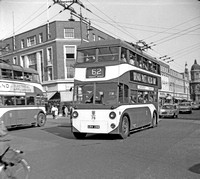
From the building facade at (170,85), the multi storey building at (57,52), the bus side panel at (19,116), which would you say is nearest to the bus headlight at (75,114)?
the bus side panel at (19,116)

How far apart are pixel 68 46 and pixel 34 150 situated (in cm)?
3321

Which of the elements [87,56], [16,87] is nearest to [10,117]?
[16,87]

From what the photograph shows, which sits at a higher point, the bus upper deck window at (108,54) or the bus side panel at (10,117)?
the bus upper deck window at (108,54)

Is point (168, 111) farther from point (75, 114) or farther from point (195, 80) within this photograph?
point (195, 80)

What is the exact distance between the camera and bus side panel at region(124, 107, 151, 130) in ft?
40.0

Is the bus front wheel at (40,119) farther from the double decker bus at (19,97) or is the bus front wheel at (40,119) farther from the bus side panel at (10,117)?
the bus side panel at (10,117)

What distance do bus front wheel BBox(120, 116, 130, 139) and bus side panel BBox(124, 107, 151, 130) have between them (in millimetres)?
370

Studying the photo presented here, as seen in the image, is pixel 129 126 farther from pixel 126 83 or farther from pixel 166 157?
pixel 166 157

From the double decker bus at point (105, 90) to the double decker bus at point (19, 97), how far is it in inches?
232

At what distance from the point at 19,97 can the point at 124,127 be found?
8.76 m

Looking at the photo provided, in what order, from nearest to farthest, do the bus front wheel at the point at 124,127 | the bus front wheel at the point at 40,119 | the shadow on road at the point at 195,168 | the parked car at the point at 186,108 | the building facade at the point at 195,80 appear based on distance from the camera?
the shadow on road at the point at 195,168 → the bus front wheel at the point at 124,127 → the bus front wheel at the point at 40,119 → the parked car at the point at 186,108 → the building facade at the point at 195,80

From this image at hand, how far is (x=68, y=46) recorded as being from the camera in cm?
4109

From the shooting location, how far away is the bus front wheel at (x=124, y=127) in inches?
438

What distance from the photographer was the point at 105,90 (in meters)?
11.1
